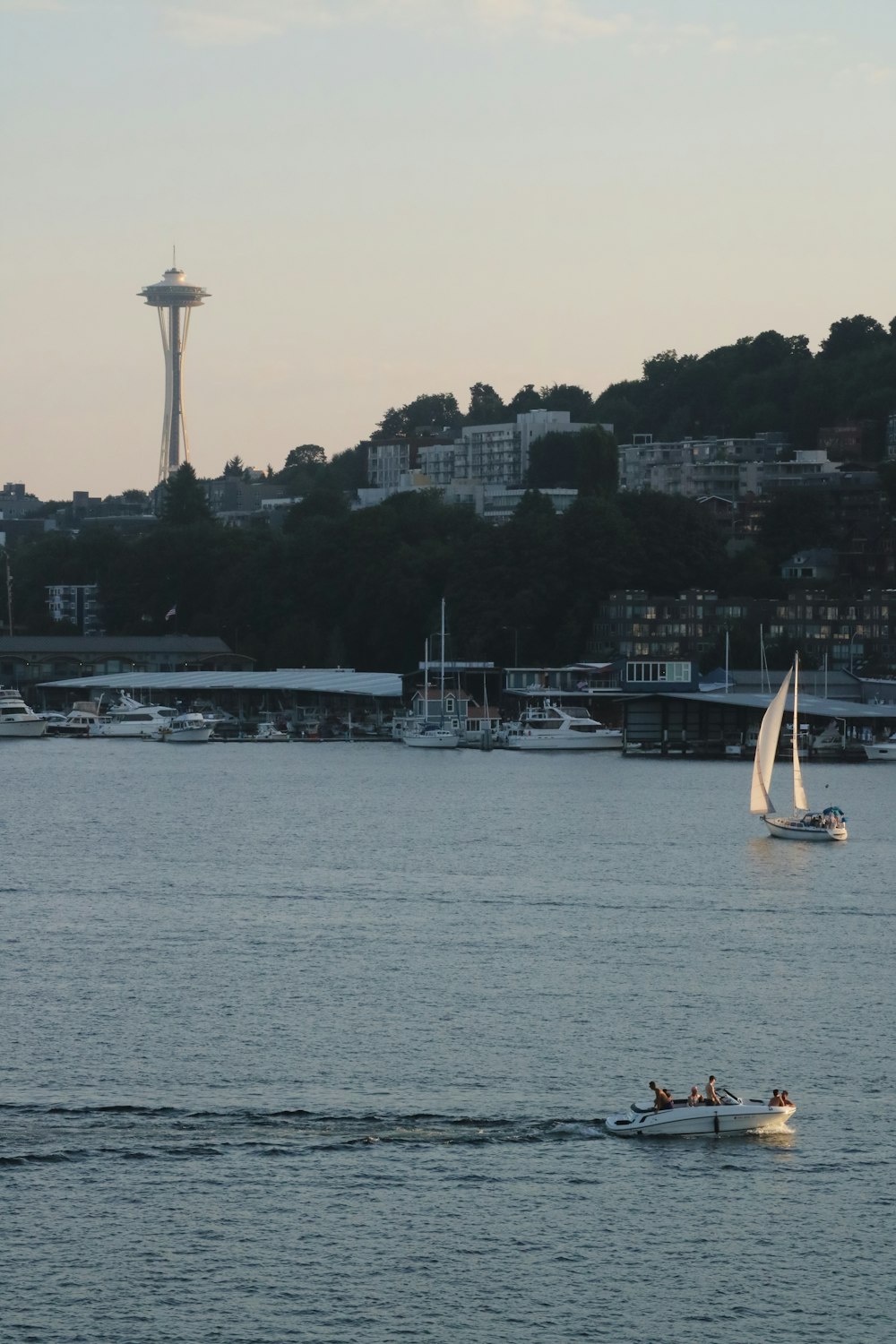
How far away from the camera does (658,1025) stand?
6312 centimetres

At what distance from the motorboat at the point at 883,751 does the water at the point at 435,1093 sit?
75.7 meters

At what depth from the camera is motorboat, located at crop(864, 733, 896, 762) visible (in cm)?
17716

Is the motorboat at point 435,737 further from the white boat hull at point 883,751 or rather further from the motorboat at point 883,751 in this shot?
the white boat hull at point 883,751

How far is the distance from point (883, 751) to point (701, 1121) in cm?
12904

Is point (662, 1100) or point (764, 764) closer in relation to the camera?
point (662, 1100)

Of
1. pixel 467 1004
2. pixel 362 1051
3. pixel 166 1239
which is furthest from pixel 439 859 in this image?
pixel 166 1239

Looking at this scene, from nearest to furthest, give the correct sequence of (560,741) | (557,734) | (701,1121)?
(701,1121) → (560,741) → (557,734)

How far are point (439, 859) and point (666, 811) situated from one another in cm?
2903

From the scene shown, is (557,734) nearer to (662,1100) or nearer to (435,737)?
(435,737)

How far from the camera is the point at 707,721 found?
197 m

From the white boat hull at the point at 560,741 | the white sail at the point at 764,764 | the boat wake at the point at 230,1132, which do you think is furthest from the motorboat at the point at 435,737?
the boat wake at the point at 230,1132

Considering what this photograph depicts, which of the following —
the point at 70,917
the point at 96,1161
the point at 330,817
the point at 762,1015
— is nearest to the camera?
the point at 96,1161

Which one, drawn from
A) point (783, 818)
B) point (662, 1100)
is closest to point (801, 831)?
point (783, 818)

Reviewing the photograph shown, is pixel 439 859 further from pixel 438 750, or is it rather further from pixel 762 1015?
pixel 438 750
